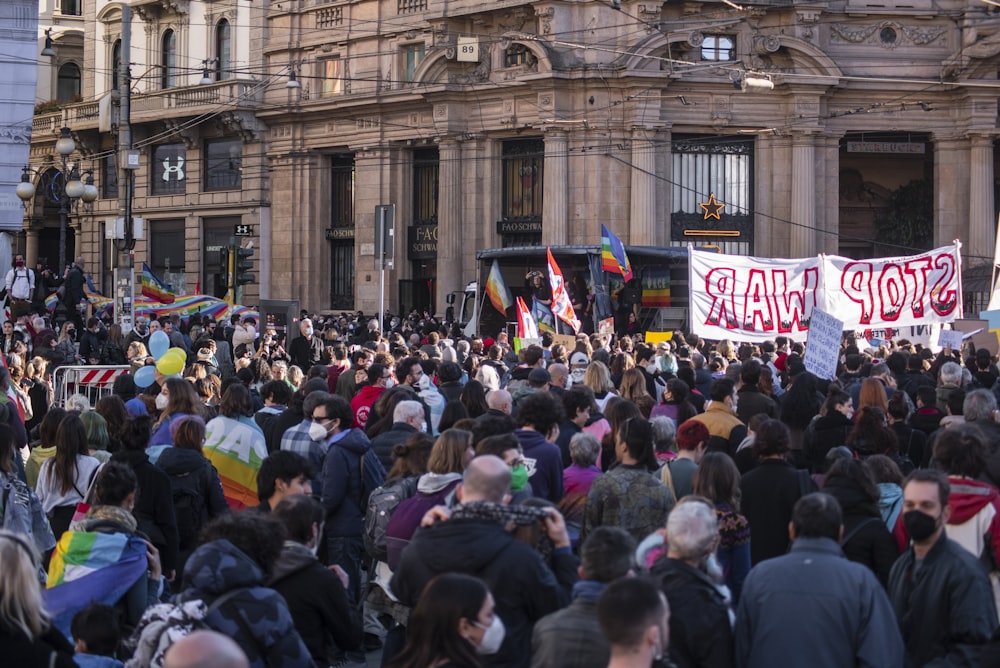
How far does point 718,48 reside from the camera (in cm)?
3784

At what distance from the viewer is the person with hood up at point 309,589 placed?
6359 millimetres

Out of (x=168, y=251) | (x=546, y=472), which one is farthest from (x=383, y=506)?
(x=168, y=251)

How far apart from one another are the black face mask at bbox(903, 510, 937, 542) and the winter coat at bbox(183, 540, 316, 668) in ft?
8.53

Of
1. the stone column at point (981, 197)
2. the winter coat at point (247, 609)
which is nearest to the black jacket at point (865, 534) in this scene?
the winter coat at point (247, 609)

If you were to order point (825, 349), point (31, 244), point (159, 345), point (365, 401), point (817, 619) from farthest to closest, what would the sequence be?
point (31, 244) → point (159, 345) → point (825, 349) → point (365, 401) → point (817, 619)

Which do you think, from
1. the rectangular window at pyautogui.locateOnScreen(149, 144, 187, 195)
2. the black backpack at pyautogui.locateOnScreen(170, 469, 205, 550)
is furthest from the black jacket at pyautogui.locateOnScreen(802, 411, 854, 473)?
the rectangular window at pyautogui.locateOnScreen(149, 144, 187, 195)

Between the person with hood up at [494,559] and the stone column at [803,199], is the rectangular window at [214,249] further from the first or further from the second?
the person with hood up at [494,559]

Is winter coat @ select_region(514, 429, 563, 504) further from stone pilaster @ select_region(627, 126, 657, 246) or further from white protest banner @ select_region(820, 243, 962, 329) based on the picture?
stone pilaster @ select_region(627, 126, 657, 246)

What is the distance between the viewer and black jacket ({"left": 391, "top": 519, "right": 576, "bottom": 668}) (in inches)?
246

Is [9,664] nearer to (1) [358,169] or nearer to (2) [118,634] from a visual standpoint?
(2) [118,634]

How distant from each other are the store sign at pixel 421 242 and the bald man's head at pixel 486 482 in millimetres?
35044

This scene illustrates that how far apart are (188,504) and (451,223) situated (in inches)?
1220

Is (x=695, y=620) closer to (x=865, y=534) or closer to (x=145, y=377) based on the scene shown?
(x=865, y=534)

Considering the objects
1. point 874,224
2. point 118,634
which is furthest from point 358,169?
point 118,634
